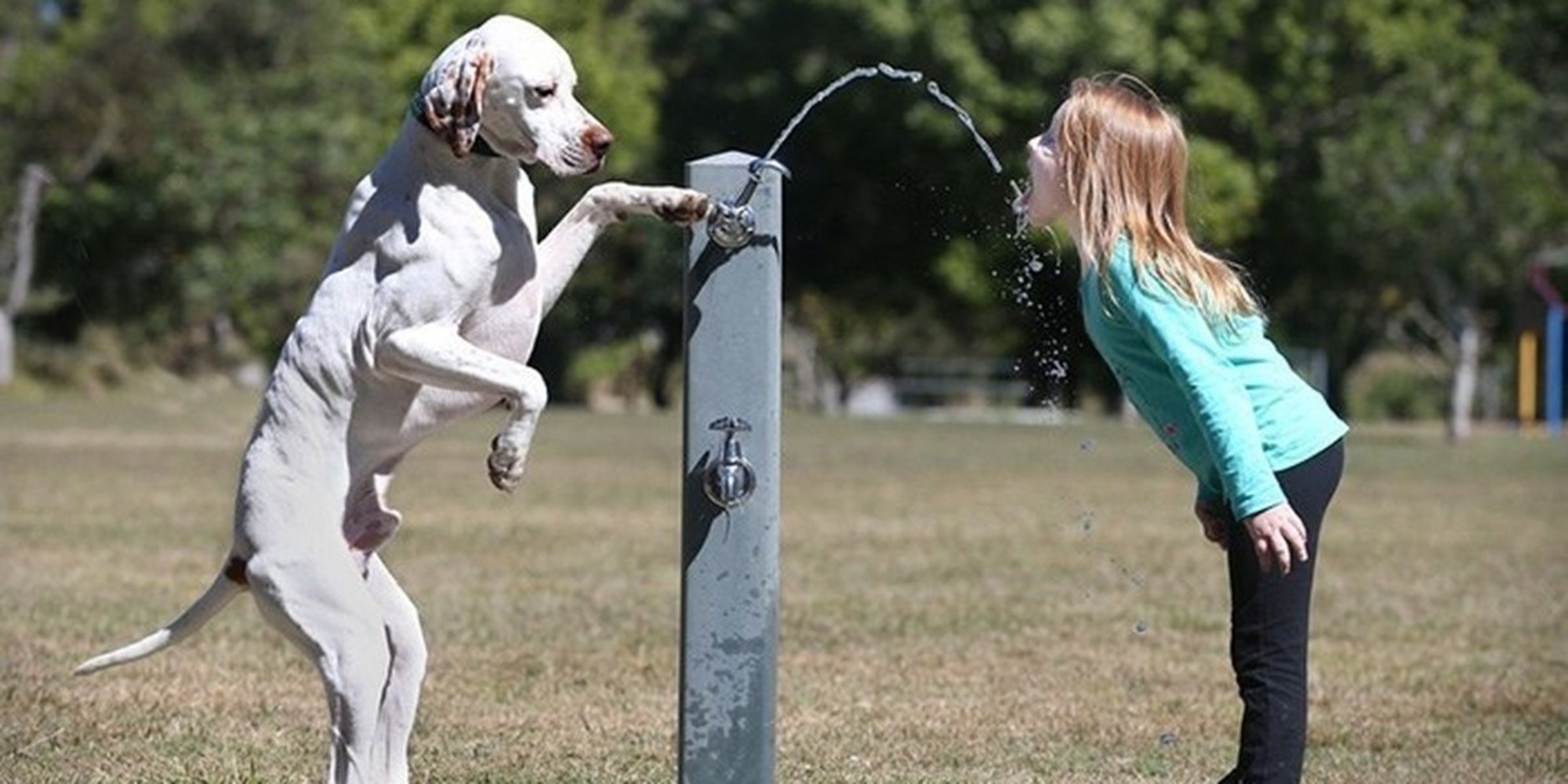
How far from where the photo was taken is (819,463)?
28000 mm

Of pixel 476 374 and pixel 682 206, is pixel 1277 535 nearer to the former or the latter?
pixel 682 206

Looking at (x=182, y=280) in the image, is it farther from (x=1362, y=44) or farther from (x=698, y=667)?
(x=698, y=667)

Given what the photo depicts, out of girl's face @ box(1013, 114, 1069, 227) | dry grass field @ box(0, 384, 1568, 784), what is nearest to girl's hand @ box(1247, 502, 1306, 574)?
girl's face @ box(1013, 114, 1069, 227)

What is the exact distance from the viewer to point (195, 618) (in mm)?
6039

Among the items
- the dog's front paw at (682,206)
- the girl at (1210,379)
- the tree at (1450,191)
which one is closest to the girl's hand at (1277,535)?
the girl at (1210,379)

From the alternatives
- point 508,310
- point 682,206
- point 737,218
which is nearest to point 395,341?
point 508,310

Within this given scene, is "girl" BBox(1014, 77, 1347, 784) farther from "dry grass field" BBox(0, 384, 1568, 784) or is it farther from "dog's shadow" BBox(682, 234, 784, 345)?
"dry grass field" BBox(0, 384, 1568, 784)

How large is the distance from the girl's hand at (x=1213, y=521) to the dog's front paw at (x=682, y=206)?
1290 mm

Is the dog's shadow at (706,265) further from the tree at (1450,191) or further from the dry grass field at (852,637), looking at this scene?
the tree at (1450,191)

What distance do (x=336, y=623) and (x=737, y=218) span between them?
1.23 meters

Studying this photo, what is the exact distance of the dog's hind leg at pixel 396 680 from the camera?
241 inches

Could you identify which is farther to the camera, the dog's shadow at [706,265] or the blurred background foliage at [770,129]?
the blurred background foliage at [770,129]

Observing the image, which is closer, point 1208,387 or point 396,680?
point 1208,387

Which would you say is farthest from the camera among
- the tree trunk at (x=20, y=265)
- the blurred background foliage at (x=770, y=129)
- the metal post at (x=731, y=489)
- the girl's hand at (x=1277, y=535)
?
the blurred background foliage at (x=770, y=129)
